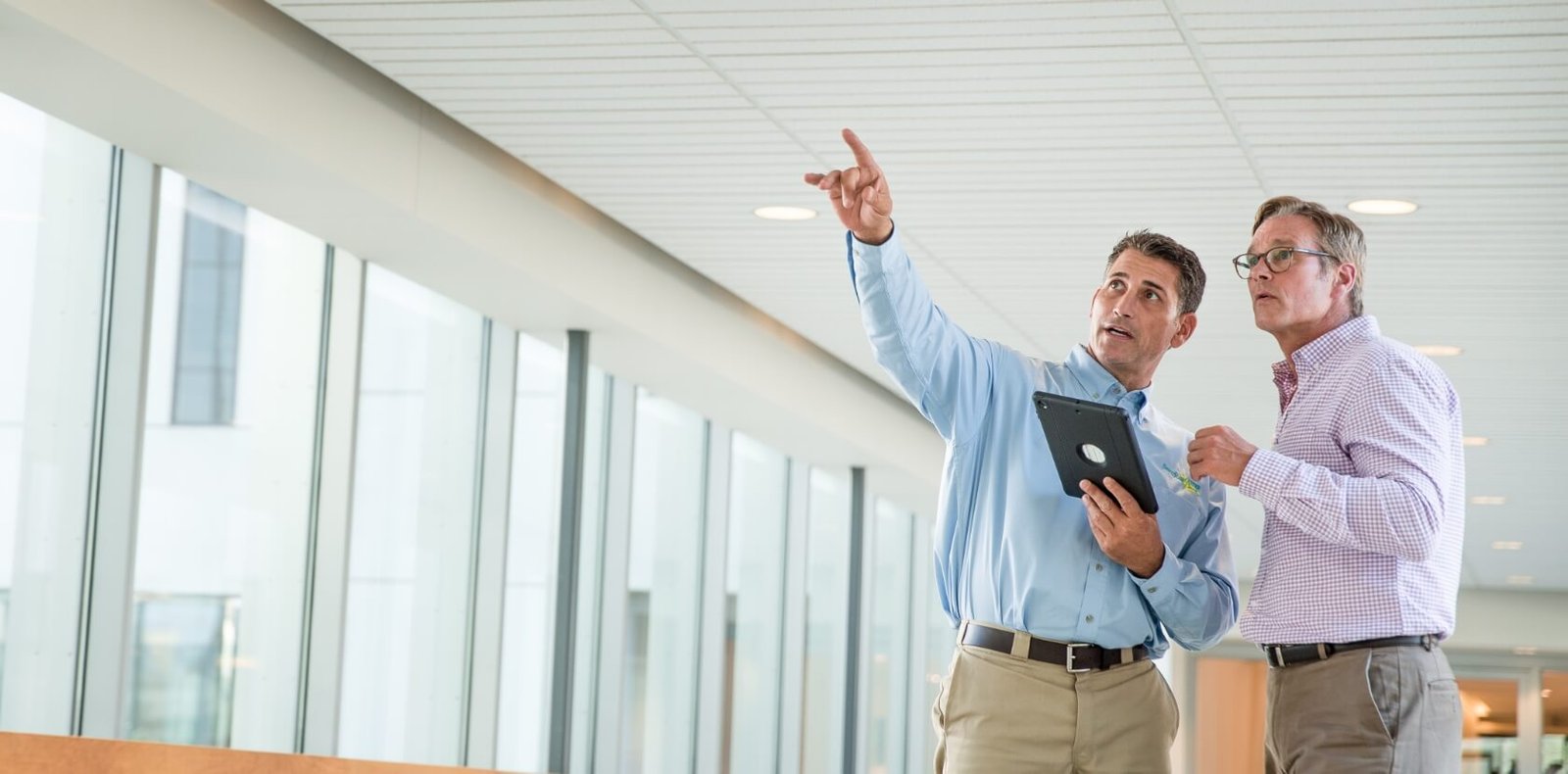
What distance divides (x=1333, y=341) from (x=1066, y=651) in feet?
2.27

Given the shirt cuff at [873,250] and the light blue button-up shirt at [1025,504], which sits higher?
the shirt cuff at [873,250]

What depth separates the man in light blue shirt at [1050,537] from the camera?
3084 millimetres

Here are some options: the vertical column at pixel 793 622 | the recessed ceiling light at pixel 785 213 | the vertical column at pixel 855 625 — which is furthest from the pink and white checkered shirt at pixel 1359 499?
the vertical column at pixel 793 622

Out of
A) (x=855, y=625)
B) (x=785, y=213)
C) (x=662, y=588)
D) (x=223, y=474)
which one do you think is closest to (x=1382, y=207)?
(x=785, y=213)

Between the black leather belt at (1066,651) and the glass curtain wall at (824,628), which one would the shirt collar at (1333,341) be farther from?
the glass curtain wall at (824,628)

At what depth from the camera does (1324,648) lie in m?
2.90

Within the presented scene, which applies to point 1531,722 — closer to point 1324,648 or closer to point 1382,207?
point 1382,207

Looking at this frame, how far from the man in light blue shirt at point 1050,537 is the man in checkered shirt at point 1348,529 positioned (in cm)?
21

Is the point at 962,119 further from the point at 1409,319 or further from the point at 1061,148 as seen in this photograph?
the point at 1409,319

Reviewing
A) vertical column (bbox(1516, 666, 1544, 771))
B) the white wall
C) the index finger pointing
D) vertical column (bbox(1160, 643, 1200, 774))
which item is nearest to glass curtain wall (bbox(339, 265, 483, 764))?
the white wall

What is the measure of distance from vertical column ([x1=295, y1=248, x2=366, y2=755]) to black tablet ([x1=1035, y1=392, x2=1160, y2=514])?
15.4 ft

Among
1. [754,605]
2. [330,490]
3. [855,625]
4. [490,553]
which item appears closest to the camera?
[330,490]

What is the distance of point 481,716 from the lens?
27.5ft

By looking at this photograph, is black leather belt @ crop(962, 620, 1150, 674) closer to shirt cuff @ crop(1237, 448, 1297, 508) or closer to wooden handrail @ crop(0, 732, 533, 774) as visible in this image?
shirt cuff @ crop(1237, 448, 1297, 508)
